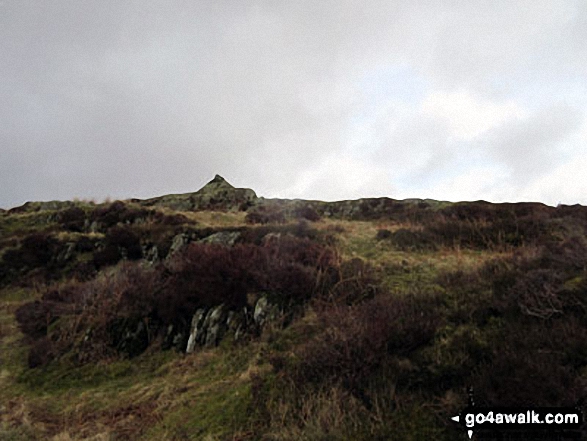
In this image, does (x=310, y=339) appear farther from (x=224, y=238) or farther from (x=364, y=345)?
(x=224, y=238)

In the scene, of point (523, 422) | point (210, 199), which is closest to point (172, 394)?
point (523, 422)

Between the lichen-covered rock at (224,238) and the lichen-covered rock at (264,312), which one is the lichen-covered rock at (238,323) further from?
the lichen-covered rock at (224,238)

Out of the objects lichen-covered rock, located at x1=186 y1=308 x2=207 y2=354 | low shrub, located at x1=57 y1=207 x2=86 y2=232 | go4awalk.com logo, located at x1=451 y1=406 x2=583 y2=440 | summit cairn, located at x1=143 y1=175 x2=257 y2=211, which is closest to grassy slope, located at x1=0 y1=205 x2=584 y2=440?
lichen-covered rock, located at x1=186 y1=308 x2=207 y2=354

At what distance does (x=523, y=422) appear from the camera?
3629mm

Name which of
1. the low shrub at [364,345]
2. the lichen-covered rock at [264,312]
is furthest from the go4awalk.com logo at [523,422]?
the lichen-covered rock at [264,312]

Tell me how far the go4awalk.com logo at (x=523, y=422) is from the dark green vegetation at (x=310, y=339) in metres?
0.11

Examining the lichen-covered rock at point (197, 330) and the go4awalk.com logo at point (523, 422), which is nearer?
the go4awalk.com logo at point (523, 422)

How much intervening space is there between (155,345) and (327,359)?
5543 mm

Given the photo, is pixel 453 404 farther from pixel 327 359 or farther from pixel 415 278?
pixel 415 278

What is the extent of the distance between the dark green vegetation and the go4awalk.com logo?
0.35ft

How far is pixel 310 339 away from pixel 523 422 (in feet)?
12.2

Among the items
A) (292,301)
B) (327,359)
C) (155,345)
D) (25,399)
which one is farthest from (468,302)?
(25,399)

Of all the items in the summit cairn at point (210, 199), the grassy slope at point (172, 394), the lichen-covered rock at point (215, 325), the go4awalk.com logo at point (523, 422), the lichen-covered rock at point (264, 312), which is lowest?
the grassy slope at point (172, 394)

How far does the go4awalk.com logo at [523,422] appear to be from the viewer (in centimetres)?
344
